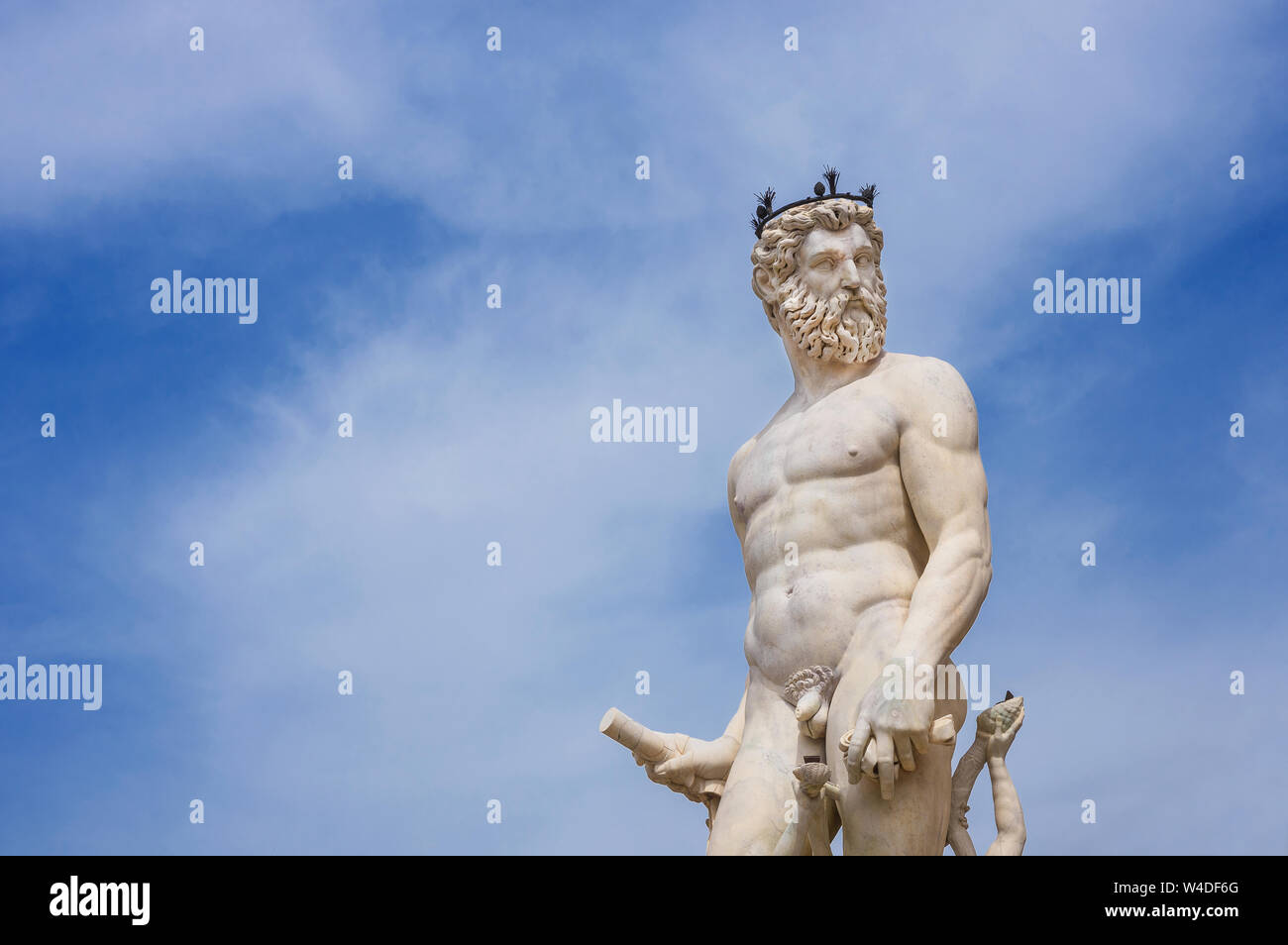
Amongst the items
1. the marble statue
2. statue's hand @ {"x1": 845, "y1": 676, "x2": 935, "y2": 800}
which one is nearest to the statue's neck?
the marble statue

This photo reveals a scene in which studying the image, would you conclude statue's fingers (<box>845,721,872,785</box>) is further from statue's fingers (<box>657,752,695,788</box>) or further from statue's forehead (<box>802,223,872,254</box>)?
statue's forehead (<box>802,223,872,254</box>)

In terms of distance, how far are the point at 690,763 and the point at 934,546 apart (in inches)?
84.3

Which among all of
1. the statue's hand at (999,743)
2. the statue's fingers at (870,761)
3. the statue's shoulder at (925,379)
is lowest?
the statue's fingers at (870,761)

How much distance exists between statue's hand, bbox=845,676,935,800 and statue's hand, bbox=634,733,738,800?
1542 mm

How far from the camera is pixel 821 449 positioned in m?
11.1

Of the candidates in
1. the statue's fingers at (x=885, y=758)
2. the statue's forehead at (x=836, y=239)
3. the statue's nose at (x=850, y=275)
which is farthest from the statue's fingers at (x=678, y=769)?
the statue's forehead at (x=836, y=239)

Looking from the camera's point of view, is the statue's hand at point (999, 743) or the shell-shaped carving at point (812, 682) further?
the statue's hand at point (999, 743)

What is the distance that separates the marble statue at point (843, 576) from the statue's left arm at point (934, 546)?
11mm

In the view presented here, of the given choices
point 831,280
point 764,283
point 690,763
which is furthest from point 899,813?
point 764,283

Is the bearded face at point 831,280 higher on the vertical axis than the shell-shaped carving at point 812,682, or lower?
higher

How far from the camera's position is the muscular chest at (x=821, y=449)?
10977 millimetres

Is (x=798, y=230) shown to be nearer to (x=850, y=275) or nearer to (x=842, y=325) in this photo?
(x=850, y=275)

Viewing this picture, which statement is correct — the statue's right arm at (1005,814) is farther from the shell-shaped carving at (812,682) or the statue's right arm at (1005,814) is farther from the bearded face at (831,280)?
Result: the bearded face at (831,280)

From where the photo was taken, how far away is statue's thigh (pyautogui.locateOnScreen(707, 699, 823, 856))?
35.3 feet
